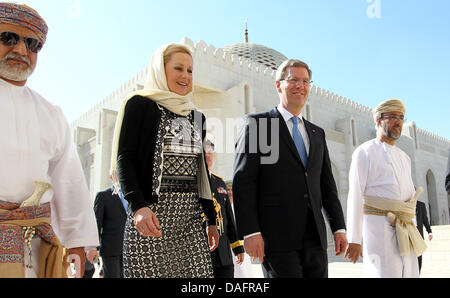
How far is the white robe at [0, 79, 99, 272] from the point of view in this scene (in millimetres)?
1879

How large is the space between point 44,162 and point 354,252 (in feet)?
7.50

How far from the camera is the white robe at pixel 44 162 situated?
6.16 feet

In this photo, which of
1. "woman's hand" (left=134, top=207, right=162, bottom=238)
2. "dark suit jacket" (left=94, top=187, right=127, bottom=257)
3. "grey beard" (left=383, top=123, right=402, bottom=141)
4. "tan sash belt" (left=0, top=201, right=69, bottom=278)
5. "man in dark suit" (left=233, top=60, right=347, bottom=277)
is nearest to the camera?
"tan sash belt" (left=0, top=201, right=69, bottom=278)

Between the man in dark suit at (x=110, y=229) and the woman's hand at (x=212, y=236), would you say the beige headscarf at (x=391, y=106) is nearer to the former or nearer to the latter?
the woman's hand at (x=212, y=236)

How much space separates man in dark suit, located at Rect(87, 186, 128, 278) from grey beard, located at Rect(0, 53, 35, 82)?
2.70m

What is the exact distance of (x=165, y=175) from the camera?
2199 mm

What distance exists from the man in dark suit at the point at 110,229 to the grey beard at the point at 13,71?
8.86 feet

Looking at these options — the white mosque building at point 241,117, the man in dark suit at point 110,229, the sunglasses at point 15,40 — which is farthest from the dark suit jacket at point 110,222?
the white mosque building at point 241,117

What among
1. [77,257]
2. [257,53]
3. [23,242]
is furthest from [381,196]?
[257,53]

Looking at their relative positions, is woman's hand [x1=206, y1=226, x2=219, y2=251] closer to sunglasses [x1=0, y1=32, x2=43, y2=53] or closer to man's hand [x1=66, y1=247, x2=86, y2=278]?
man's hand [x1=66, y1=247, x2=86, y2=278]

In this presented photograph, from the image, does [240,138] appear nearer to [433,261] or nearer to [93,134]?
[433,261]

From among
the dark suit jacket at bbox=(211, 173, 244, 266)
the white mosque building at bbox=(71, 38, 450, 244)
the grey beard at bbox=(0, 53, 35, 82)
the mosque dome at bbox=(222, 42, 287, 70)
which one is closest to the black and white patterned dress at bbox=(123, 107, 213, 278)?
the grey beard at bbox=(0, 53, 35, 82)

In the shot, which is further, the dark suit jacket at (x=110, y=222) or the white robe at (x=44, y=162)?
the dark suit jacket at (x=110, y=222)
